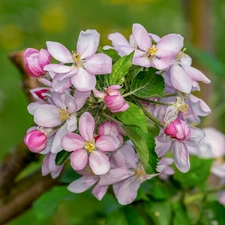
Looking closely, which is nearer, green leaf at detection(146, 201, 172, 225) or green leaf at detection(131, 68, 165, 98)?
green leaf at detection(131, 68, 165, 98)

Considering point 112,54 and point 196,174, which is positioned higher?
point 112,54

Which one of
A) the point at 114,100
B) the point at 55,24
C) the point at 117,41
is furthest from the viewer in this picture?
the point at 55,24

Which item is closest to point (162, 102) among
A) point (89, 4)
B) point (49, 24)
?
point (49, 24)

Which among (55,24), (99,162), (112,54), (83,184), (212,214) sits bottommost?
(55,24)

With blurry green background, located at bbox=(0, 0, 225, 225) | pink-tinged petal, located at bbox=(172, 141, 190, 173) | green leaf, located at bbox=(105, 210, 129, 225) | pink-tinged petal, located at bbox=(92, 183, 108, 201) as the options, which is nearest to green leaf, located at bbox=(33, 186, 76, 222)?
green leaf, located at bbox=(105, 210, 129, 225)

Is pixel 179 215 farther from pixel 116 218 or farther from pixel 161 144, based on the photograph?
pixel 161 144

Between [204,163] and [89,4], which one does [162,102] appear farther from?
[89,4]

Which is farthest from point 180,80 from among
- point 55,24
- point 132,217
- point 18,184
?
point 55,24

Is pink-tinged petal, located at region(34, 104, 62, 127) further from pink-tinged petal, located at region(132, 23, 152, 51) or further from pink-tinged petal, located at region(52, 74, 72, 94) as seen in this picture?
pink-tinged petal, located at region(132, 23, 152, 51)
